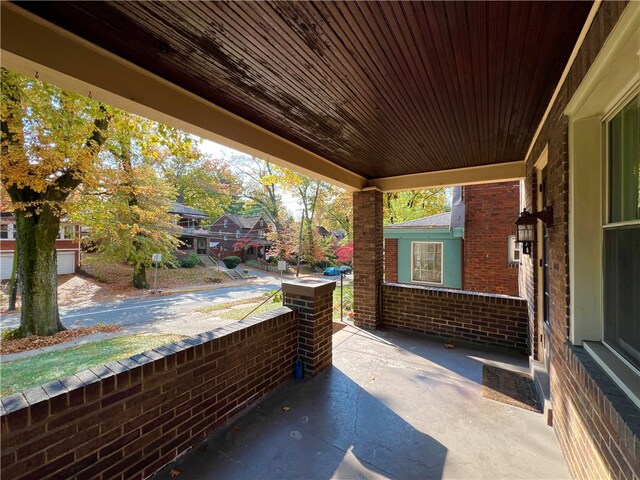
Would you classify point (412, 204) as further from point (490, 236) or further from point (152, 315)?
point (152, 315)

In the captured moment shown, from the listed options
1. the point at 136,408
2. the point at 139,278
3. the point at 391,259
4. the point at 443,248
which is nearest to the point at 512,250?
the point at 443,248

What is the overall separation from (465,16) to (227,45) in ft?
4.86

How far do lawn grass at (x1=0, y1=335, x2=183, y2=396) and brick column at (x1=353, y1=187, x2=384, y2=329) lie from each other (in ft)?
16.1

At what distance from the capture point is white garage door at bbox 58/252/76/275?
17016mm

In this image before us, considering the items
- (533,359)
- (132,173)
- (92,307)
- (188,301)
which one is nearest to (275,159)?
(533,359)

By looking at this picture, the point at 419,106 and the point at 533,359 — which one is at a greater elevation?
the point at 419,106

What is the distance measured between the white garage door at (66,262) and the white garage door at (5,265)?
2049 mm

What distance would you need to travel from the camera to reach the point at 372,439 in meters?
2.39

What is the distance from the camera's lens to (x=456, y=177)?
4.89 metres

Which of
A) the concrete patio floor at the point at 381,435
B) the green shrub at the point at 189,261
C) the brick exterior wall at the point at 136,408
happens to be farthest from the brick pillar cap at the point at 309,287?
the green shrub at the point at 189,261

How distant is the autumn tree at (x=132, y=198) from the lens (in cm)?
477

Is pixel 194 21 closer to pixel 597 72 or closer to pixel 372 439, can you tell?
pixel 597 72

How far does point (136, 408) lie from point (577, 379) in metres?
2.94

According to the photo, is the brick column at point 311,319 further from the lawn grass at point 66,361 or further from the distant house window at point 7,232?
the distant house window at point 7,232
